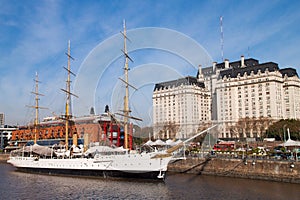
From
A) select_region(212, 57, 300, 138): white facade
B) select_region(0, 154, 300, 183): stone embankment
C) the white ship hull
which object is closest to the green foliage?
select_region(212, 57, 300, 138): white facade

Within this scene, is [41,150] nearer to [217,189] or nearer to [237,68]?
[217,189]

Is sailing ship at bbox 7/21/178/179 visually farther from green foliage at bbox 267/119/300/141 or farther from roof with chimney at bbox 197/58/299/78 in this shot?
roof with chimney at bbox 197/58/299/78

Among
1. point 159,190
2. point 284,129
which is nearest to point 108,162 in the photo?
point 159,190

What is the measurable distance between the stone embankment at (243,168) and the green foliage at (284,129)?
136ft

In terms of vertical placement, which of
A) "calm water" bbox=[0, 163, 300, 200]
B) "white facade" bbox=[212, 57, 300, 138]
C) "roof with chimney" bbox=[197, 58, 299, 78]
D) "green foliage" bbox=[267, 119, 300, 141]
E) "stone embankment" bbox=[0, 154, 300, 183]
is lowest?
"calm water" bbox=[0, 163, 300, 200]

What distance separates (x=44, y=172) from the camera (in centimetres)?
5344

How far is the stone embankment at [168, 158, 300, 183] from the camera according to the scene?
119 feet

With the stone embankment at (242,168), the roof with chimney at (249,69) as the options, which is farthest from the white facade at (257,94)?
the stone embankment at (242,168)

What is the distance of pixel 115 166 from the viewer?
138 feet

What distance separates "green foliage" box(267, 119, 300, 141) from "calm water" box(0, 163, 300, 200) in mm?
49927

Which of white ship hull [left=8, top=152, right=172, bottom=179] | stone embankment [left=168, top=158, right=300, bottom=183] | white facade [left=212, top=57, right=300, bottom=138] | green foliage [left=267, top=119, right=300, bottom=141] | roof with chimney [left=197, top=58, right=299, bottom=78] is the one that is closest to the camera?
stone embankment [left=168, top=158, right=300, bottom=183]

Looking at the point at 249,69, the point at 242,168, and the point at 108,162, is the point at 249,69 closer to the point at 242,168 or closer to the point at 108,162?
the point at 242,168

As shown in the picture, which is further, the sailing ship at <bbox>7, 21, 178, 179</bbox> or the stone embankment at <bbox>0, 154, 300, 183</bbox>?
the sailing ship at <bbox>7, 21, 178, 179</bbox>

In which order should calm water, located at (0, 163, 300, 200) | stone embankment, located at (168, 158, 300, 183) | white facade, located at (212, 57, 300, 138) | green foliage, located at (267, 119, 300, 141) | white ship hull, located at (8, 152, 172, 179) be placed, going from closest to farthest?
calm water, located at (0, 163, 300, 200) < stone embankment, located at (168, 158, 300, 183) < white ship hull, located at (8, 152, 172, 179) < green foliage, located at (267, 119, 300, 141) < white facade, located at (212, 57, 300, 138)
